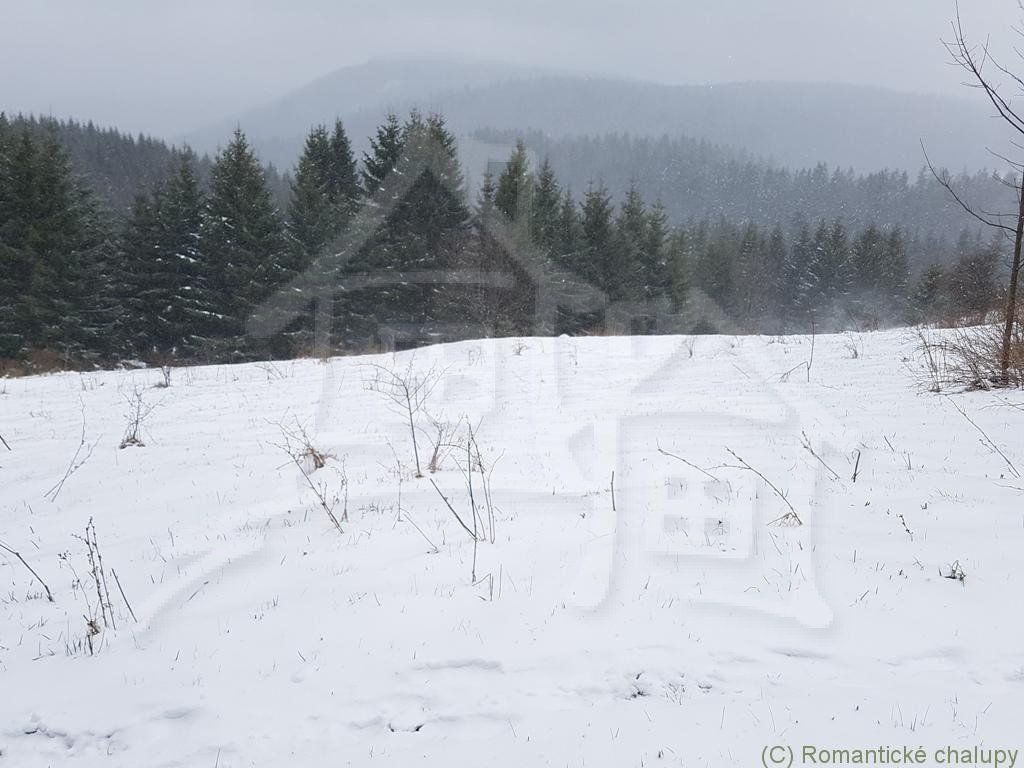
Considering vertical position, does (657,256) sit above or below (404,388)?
above

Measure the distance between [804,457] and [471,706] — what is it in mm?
3474

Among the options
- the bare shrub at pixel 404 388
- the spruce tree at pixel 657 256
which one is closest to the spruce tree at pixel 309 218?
the bare shrub at pixel 404 388

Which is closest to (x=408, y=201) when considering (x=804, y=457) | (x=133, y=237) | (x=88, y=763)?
(x=133, y=237)

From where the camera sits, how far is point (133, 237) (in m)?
26.1

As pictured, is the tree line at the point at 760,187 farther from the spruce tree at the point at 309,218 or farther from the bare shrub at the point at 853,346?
the bare shrub at the point at 853,346

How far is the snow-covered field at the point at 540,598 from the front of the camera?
2.14 metres

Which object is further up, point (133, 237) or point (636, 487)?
point (133, 237)

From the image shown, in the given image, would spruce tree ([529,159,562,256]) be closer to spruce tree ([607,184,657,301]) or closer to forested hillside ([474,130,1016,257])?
spruce tree ([607,184,657,301])

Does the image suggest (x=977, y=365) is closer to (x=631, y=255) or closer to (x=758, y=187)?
(x=631, y=255)

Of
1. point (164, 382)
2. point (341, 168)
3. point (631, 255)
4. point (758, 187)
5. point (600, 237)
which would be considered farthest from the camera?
point (758, 187)

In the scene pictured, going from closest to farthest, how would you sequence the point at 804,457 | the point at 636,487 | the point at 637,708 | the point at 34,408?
the point at 637,708, the point at 636,487, the point at 804,457, the point at 34,408

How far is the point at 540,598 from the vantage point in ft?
9.53

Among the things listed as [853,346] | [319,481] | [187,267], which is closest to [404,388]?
[319,481]

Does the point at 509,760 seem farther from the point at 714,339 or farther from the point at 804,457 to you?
the point at 714,339
